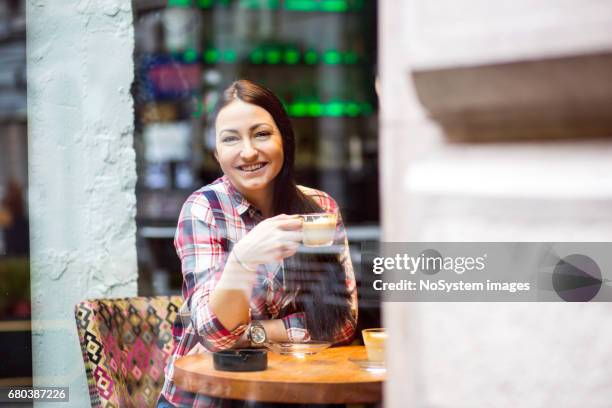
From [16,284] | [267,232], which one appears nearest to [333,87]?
[267,232]

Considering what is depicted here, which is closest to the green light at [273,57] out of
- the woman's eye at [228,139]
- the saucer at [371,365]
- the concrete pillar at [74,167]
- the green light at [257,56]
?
the green light at [257,56]

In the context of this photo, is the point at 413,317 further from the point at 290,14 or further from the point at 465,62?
the point at 290,14

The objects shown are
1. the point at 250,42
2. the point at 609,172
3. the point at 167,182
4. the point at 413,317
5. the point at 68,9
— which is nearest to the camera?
the point at 609,172

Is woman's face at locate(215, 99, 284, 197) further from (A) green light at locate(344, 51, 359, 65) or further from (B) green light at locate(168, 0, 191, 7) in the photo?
(B) green light at locate(168, 0, 191, 7)

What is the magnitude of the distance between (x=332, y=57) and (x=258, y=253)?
59 centimetres

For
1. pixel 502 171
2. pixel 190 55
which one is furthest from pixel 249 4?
pixel 502 171

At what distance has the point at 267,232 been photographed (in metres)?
2.26

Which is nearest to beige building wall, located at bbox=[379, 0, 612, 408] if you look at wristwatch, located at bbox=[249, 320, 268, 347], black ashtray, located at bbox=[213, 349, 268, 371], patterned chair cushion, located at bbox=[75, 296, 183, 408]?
black ashtray, located at bbox=[213, 349, 268, 371]

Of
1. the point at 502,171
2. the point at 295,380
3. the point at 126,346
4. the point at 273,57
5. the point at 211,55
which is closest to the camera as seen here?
the point at 502,171

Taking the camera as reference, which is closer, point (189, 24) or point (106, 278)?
point (189, 24)

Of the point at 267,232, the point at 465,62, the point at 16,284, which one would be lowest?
the point at 16,284

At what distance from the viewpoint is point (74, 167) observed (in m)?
2.85

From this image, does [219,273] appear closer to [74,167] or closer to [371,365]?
[371,365]

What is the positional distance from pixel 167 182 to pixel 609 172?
156 centimetres
